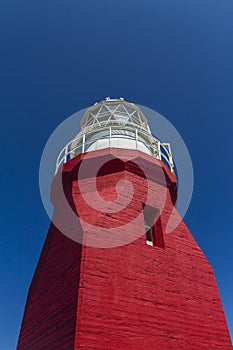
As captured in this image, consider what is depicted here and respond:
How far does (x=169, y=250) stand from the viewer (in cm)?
775

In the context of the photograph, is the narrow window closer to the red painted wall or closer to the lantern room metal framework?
the red painted wall

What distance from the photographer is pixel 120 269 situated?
21.6 feet

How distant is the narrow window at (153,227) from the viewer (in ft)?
26.2

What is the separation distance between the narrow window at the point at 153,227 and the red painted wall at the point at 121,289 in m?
0.16

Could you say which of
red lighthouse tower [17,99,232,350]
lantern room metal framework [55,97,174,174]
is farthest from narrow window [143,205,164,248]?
lantern room metal framework [55,97,174,174]

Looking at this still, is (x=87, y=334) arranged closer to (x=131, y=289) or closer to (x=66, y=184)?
(x=131, y=289)

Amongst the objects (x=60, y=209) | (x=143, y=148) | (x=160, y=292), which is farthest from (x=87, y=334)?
(x=143, y=148)

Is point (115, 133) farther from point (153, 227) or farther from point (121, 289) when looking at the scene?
point (121, 289)

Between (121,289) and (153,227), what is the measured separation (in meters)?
2.50

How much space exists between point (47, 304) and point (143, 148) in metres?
5.68

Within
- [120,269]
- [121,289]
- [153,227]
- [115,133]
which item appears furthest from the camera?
[115,133]

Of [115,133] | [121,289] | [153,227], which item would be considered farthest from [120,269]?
[115,133]

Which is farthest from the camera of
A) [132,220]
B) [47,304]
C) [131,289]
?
[132,220]

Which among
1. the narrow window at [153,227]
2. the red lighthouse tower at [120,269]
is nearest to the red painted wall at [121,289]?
the red lighthouse tower at [120,269]
